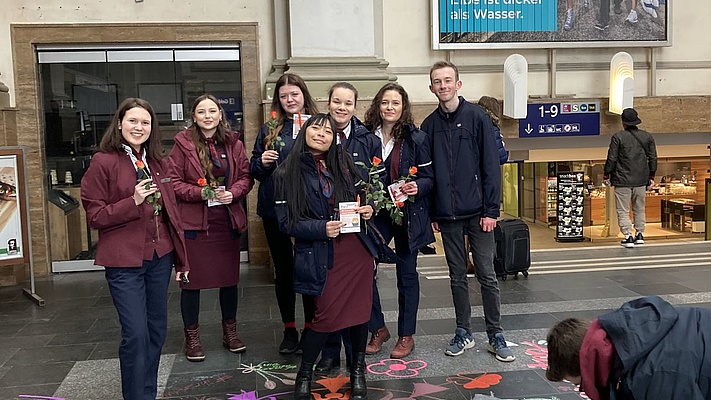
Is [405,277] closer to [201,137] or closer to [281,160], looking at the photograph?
[281,160]

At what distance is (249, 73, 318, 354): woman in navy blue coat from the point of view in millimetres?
4836

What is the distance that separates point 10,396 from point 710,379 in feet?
13.1

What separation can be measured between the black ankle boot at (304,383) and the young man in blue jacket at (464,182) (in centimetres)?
120

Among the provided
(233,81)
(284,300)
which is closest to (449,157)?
(284,300)

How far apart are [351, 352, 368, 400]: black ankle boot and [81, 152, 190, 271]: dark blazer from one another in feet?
4.61

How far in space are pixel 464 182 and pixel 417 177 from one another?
1.07 feet

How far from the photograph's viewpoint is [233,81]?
866 centimetres

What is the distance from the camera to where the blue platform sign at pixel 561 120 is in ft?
31.9

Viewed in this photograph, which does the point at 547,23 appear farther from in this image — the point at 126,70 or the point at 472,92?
the point at 126,70

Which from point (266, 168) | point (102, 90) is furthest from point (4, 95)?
point (266, 168)

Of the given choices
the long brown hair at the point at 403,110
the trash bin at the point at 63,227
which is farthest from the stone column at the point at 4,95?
the long brown hair at the point at 403,110

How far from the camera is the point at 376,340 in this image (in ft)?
16.3

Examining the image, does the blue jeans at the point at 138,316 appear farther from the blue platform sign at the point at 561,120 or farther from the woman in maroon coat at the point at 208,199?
the blue platform sign at the point at 561,120

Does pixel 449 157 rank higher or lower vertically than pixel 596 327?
higher
